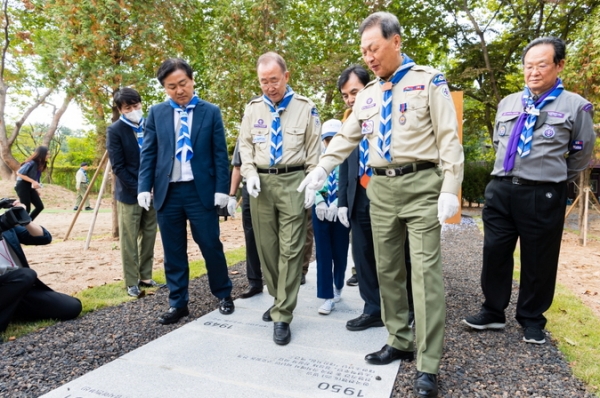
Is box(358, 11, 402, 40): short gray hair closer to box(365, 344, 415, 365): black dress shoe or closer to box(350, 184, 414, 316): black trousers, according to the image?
box(350, 184, 414, 316): black trousers

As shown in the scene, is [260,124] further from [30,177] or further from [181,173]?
[30,177]

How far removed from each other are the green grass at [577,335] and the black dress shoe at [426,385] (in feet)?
3.02

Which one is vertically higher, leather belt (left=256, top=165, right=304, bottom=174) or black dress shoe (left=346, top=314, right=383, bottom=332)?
leather belt (left=256, top=165, right=304, bottom=174)

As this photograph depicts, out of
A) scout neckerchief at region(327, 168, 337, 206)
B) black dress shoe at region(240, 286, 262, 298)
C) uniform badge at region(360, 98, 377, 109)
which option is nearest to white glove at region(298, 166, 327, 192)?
uniform badge at region(360, 98, 377, 109)

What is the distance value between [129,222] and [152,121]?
4.42 ft

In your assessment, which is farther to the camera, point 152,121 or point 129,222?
point 129,222

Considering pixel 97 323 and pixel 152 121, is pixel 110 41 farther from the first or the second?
pixel 97 323

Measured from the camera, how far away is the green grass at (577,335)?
2531 mm

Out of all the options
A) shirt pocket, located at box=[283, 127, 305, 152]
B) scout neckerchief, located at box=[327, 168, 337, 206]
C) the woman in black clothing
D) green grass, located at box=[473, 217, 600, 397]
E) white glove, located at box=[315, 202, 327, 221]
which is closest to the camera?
green grass, located at box=[473, 217, 600, 397]

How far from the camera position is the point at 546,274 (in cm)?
304

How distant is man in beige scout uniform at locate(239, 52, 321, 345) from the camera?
3.16 m

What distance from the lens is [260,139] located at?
3.33 meters

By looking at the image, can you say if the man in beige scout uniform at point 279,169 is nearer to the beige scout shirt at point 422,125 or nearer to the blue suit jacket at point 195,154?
the blue suit jacket at point 195,154

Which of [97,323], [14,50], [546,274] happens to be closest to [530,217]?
[546,274]
